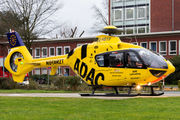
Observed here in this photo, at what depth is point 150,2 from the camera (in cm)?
4891

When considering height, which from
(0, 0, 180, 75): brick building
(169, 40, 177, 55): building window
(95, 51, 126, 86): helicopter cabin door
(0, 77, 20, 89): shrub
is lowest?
(0, 77, 20, 89): shrub

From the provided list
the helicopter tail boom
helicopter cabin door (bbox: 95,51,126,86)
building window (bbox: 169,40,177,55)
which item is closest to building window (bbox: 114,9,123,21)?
building window (bbox: 169,40,177,55)

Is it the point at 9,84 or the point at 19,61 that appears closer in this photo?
the point at 19,61

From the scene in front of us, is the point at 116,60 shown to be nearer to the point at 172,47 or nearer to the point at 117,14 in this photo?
the point at 172,47

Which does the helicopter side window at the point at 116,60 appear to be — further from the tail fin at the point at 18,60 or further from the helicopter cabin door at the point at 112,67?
the tail fin at the point at 18,60

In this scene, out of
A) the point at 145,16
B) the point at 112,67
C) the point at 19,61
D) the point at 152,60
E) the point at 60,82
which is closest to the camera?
the point at 152,60

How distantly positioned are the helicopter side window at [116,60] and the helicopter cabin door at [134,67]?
1.00 feet

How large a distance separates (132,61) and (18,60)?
31.2 ft

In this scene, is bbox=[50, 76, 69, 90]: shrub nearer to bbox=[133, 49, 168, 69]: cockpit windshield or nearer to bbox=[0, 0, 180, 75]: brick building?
bbox=[133, 49, 168, 69]: cockpit windshield

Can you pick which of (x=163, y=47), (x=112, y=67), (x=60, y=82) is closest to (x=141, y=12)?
(x=163, y=47)

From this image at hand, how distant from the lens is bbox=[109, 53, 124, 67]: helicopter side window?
1593 cm

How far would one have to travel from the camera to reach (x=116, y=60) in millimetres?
16156

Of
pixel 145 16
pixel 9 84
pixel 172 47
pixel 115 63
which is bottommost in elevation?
pixel 9 84

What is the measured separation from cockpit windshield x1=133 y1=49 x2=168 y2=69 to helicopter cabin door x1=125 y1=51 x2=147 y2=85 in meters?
0.24
